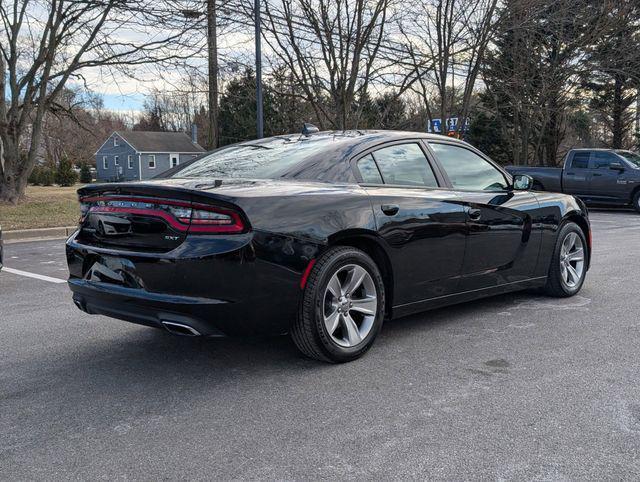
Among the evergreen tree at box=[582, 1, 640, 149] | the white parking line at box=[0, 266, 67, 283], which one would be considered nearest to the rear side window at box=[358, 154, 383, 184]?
the white parking line at box=[0, 266, 67, 283]

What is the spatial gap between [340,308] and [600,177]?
1623 centimetres

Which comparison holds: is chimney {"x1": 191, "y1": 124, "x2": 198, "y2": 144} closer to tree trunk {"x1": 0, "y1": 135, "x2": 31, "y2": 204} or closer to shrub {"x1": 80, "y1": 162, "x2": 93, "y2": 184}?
shrub {"x1": 80, "y1": 162, "x2": 93, "y2": 184}

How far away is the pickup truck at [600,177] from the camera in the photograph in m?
17.5

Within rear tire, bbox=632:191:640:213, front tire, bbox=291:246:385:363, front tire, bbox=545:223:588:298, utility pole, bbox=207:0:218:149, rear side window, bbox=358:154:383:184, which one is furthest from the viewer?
rear tire, bbox=632:191:640:213

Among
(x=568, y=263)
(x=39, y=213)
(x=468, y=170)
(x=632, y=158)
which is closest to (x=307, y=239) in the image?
(x=468, y=170)

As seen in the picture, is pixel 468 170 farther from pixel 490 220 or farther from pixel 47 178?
pixel 47 178

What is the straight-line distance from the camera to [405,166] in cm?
466

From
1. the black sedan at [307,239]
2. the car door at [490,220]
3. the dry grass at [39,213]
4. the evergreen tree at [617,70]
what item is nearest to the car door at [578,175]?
the evergreen tree at [617,70]

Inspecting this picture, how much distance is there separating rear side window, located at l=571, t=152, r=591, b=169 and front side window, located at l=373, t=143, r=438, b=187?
49.7 feet

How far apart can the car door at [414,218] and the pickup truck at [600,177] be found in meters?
13.6

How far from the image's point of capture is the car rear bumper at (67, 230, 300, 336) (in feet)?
11.3

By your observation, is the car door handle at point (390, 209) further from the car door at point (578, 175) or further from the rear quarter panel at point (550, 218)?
the car door at point (578, 175)

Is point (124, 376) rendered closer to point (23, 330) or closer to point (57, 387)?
point (57, 387)

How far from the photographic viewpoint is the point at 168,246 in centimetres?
353
